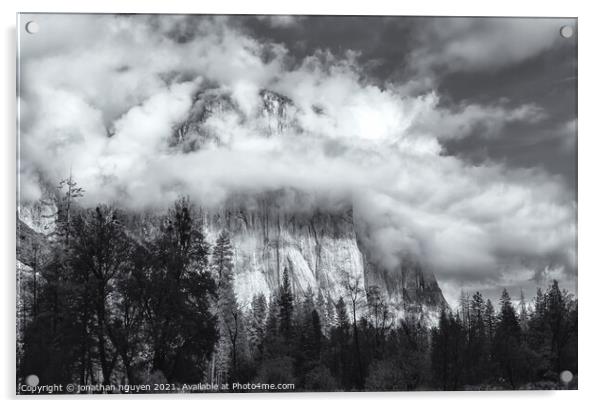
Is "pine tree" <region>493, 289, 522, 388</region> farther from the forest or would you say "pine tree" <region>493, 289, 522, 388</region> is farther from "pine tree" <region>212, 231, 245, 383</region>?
"pine tree" <region>212, 231, 245, 383</region>

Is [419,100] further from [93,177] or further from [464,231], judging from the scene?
[93,177]

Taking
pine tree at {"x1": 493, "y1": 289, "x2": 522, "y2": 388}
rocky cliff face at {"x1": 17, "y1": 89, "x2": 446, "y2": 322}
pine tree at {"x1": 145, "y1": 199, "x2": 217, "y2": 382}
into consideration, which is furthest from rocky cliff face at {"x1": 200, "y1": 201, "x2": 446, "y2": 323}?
pine tree at {"x1": 493, "y1": 289, "x2": 522, "y2": 388}

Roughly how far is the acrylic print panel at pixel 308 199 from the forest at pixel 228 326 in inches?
0.7

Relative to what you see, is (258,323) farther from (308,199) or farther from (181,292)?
(308,199)

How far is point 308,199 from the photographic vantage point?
6.25 metres

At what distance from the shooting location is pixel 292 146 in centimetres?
621

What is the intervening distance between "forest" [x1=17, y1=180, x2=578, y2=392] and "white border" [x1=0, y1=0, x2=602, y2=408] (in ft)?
0.37

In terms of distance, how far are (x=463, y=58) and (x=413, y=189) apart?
3.99ft

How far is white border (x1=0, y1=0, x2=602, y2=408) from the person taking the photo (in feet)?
19.4
